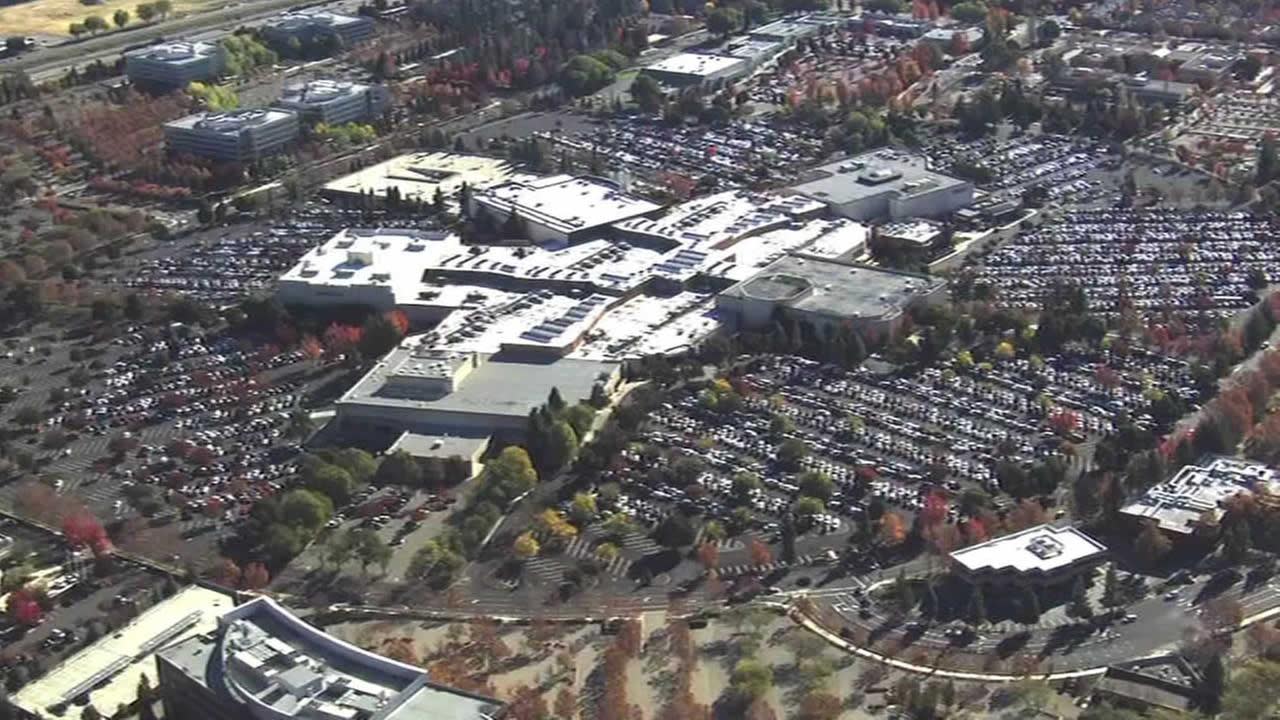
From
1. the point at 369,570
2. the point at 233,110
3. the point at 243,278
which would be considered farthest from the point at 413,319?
the point at 233,110

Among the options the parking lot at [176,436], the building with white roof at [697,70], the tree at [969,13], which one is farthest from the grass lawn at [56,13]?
the parking lot at [176,436]

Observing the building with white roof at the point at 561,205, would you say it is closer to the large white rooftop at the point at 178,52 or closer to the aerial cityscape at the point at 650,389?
the aerial cityscape at the point at 650,389

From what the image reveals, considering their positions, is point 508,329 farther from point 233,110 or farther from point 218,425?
point 233,110

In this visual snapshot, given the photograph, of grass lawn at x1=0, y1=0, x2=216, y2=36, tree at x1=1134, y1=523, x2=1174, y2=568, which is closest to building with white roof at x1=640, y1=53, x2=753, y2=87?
grass lawn at x1=0, y1=0, x2=216, y2=36

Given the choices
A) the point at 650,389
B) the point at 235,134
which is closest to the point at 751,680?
the point at 650,389

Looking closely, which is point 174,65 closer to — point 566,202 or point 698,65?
point 698,65
